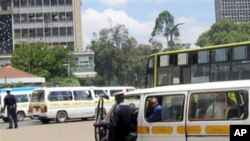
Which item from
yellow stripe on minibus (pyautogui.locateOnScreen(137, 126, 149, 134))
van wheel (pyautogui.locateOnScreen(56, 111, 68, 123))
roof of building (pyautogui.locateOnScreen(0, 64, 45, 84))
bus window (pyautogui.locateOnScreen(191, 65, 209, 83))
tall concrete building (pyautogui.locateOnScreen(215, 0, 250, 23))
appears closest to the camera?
yellow stripe on minibus (pyautogui.locateOnScreen(137, 126, 149, 134))

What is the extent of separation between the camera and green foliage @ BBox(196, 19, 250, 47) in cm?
9719

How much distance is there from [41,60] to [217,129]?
60.5m

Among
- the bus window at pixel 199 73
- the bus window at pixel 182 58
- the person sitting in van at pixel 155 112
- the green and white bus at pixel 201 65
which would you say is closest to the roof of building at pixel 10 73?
the green and white bus at pixel 201 65

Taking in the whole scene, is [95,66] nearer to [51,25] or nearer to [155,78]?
[51,25]

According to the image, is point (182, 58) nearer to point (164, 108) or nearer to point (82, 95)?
point (164, 108)

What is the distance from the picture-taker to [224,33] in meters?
99.6

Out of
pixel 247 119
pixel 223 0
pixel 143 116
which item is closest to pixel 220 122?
pixel 247 119

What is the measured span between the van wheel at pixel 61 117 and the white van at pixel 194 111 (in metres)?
19.6

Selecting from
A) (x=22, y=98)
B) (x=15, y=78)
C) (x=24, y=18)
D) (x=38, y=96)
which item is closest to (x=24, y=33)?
(x=24, y=18)

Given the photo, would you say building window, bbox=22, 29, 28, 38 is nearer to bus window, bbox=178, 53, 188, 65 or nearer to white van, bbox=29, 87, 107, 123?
white van, bbox=29, 87, 107, 123

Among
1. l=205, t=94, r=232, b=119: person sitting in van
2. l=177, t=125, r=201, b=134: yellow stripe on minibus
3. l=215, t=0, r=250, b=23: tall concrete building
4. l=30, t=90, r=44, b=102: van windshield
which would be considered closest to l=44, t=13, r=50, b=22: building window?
l=215, t=0, r=250, b=23: tall concrete building

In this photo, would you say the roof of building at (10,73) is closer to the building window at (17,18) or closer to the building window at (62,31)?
the building window at (62,31)

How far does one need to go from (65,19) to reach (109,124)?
87.5m

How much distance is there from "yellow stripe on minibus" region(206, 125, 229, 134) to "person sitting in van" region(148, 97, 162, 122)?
0.99 metres
